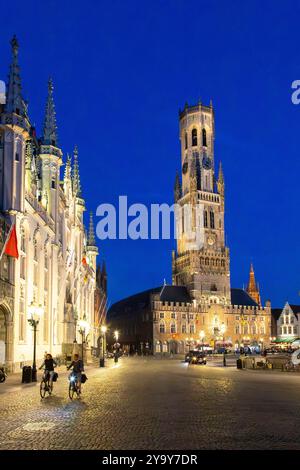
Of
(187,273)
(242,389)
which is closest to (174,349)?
(187,273)

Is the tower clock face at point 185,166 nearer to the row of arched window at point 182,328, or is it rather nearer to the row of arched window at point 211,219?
the row of arched window at point 211,219

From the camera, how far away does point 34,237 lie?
49.9 m

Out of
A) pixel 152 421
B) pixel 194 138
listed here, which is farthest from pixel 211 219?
pixel 152 421

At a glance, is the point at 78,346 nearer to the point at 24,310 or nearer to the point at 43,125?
the point at 24,310

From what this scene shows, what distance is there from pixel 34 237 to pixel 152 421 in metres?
35.5

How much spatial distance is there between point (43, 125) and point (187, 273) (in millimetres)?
100538

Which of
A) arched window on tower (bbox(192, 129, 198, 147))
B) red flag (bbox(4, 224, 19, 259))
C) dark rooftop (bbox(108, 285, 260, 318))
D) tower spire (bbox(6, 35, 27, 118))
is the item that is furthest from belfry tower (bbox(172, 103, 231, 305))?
red flag (bbox(4, 224, 19, 259))

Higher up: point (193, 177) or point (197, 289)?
point (193, 177)

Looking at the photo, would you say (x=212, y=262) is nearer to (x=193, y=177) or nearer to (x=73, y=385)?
(x=193, y=177)

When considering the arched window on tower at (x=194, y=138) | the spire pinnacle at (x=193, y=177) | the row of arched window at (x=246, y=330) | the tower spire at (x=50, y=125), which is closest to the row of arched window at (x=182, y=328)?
the row of arched window at (x=246, y=330)

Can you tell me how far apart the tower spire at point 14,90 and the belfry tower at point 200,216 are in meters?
110

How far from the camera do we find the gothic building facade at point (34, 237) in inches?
1624
